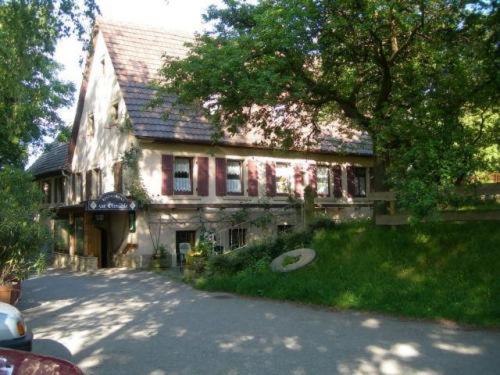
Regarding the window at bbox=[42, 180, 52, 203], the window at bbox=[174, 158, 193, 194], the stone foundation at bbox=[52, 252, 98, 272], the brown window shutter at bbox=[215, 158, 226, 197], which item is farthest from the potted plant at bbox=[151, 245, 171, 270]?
the window at bbox=[42, 180, 52, 203]

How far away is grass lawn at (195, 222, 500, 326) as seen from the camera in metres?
10.5

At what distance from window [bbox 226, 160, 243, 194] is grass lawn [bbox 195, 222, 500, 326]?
10.9 meters

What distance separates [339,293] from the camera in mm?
12125

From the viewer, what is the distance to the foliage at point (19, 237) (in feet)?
41.6

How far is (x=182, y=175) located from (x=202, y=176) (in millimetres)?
869

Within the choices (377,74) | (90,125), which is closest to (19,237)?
(377,74)

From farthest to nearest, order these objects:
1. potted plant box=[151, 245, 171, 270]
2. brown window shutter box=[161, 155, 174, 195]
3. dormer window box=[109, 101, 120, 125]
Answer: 1. dormer window box=[109, 101, 120, 125]
2. brown window shutter box=[161, 155, 174, 195]
3. potted plant box=[151, 245, 171, 270]

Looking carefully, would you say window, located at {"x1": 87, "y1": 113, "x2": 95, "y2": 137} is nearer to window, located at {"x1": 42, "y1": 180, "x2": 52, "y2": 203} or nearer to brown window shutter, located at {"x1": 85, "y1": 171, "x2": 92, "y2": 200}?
brown window shutter, located at {"x1": 85, "y1": 171, "x2": 92, "y2": 200}

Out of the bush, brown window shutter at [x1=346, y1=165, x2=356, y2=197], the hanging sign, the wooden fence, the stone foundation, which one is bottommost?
the stone foundation

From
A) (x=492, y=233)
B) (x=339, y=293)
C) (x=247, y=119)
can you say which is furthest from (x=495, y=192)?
(x=247, y=119)

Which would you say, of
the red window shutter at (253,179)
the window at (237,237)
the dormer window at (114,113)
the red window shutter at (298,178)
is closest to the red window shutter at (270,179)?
the red window shutter at (253,179)

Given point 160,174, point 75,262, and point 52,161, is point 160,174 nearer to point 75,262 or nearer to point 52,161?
point 75,262

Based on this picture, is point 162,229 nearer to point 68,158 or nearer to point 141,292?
point 141,292

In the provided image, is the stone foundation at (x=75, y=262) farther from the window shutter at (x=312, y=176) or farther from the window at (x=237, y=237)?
the window shutter at (x=312, y=176)
